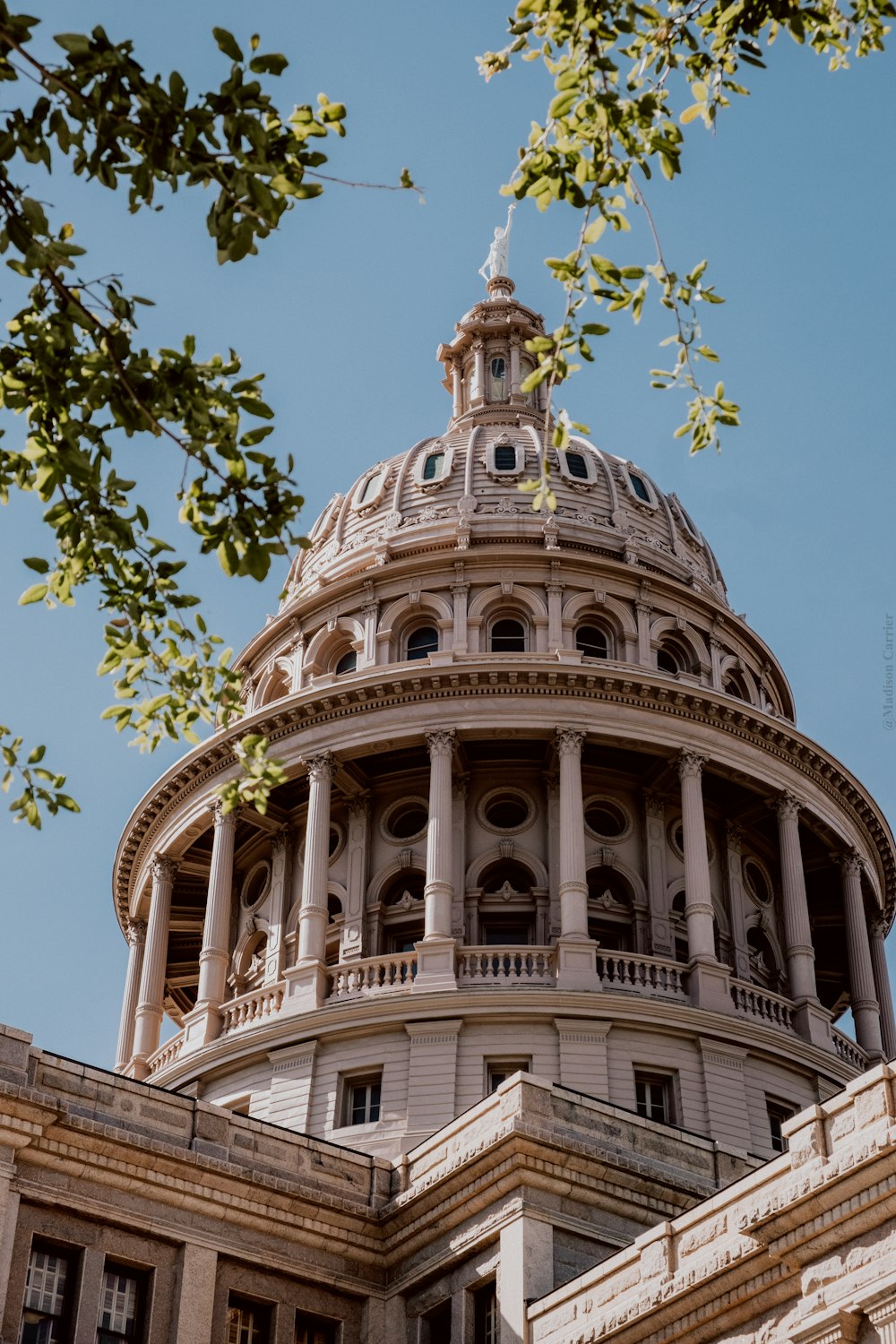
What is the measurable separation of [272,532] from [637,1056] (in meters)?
33.9

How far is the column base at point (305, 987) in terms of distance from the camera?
167ft

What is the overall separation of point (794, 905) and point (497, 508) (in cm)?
1613

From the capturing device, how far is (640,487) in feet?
225

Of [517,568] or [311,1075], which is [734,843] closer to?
[517,568]

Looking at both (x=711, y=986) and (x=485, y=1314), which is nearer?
(x=485, y=1314)

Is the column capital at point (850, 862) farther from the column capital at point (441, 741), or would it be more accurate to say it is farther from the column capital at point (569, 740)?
the column capital at point (441, 741)

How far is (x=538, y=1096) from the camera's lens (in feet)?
115

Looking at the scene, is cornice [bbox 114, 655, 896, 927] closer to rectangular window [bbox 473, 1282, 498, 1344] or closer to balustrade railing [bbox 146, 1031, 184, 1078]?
balustrade railing [bbox 146, 1031, 184, 1078]

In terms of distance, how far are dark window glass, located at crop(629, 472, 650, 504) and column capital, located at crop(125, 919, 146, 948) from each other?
71.5ft

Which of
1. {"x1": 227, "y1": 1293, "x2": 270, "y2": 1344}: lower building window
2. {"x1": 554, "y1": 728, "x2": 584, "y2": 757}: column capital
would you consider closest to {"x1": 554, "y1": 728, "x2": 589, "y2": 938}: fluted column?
{"x1": 554, "y1": 728, "x2": 584, "y2": 757}: column capital

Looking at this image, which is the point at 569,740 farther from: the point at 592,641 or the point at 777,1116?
the point at 777,1116

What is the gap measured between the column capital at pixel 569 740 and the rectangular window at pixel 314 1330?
870 inches

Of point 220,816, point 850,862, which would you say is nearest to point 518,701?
point 220,816

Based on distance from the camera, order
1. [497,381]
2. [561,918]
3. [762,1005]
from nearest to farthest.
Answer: [561,918] → [762,1005] → [497,381]
